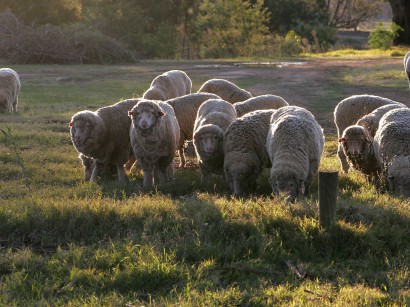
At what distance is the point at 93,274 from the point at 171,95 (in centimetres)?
940

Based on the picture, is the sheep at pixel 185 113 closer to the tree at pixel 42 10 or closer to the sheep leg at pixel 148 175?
the sheep leg at pixel 148 175

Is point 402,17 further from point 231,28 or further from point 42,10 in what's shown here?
point 42,10

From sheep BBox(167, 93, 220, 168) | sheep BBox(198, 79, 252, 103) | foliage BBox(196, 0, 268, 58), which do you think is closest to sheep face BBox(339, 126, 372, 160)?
sheep BBox(167, 93, 220, 168)

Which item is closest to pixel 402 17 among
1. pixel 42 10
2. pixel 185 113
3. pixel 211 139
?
pixel 42 10

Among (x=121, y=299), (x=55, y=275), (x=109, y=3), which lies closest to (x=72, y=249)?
(x=55, y=275)

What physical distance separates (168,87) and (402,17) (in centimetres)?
2791

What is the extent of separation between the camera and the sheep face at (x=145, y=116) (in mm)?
8992

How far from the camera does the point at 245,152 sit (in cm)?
881

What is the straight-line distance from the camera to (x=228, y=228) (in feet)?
20.9

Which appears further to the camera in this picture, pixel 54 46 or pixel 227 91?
pixel 54 46

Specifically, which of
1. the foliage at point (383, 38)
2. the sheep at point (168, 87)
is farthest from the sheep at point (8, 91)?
the foliage at point (383, 38)

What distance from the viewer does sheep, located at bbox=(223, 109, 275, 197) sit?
861 cm

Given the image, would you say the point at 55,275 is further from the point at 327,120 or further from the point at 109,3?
the point at 109,3

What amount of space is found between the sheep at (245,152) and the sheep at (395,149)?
1.59 meters
